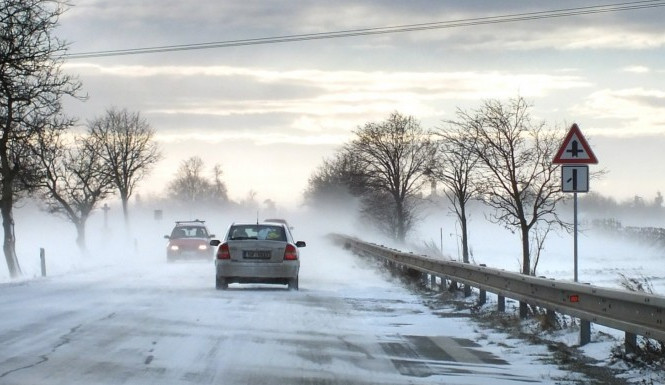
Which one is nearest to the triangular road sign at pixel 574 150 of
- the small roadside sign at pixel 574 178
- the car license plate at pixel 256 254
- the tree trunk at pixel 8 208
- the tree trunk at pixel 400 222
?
the small roadside sign at pixel 574 178

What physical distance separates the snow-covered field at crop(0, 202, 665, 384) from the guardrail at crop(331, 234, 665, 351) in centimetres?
41

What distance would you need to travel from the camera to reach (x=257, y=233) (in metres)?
22.0

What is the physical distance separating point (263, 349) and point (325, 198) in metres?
110

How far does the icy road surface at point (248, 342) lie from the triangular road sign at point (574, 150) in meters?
2.91

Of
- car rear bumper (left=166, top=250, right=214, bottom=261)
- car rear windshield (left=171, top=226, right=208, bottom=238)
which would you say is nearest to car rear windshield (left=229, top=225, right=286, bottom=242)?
car rear bumper (left=166, top=250, right=214, bottom=261)

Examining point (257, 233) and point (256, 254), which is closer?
point (256, 254)

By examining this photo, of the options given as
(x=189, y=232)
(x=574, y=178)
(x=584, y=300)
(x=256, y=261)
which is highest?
(x=574, y=178)

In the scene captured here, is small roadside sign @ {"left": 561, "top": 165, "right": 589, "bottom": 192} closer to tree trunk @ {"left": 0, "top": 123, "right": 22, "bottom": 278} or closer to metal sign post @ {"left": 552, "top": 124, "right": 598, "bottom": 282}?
metal sign post @ {"left": 552, "top": 124, "right": 598, "bottom": 282}

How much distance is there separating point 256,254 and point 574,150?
9.21 meters

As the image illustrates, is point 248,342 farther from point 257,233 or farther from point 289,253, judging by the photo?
point 257,233

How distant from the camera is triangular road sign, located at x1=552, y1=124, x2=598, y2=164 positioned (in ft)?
45.9

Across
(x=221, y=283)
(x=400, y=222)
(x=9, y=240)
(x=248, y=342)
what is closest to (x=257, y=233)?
(x=221, y=283)

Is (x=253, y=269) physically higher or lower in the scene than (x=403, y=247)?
higher

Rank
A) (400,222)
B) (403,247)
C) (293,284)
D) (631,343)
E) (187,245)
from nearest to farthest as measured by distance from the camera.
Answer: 1. (631,343)
2. (293,284)
3. (187,245)
4. (403,247)
5. (400,222)
